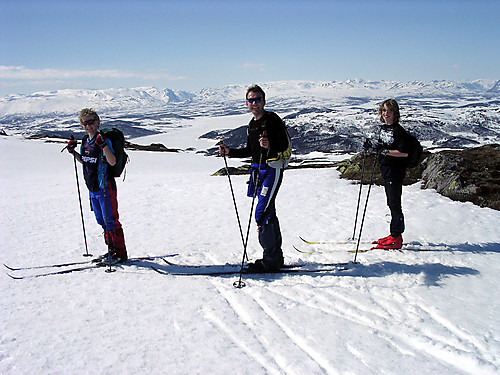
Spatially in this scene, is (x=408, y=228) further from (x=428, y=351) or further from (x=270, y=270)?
(x=428, y=351)

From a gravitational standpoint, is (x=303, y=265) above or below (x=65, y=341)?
below

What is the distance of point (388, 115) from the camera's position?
6543 mm

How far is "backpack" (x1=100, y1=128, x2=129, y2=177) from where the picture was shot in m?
5.83

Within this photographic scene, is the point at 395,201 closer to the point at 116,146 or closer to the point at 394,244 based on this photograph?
the point at 394,244

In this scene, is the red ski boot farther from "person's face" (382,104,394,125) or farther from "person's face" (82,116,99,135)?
"person's face" (82,116,99,135)

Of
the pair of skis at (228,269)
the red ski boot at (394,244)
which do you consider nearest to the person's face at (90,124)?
the pair of skis at (228,269)

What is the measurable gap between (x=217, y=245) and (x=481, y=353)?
5.31 m

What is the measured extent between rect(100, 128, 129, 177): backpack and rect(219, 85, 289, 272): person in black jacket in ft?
6.06

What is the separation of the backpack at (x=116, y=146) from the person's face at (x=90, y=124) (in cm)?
14

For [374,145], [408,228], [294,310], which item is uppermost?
[374,145]

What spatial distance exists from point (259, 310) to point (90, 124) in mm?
4125

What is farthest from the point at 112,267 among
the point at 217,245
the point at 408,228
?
the point at 408,228

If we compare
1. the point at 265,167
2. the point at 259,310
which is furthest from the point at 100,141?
the point at 259,310

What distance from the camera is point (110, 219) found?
20.6 feet
